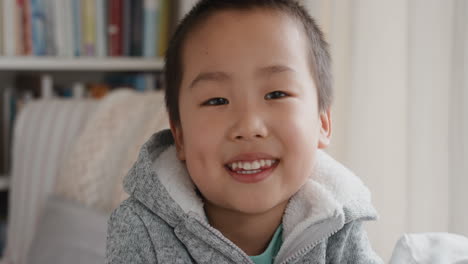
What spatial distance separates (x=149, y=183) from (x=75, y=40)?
1.48 m

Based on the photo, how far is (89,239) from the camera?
1.62 m

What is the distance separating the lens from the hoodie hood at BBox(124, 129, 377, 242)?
38.4 inches

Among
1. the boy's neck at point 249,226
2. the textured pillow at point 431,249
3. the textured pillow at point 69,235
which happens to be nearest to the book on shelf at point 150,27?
the textured pillow at point 69,235

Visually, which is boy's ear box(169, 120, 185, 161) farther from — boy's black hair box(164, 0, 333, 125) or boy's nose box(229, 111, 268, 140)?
boy's nose box(229, 111, 268, 140)

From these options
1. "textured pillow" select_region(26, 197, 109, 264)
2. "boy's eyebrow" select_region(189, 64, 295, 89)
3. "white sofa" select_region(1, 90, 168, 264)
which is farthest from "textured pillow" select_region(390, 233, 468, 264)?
"textured pillow" select_region(26, 197, 109, 264)

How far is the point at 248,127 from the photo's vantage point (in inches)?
35.4

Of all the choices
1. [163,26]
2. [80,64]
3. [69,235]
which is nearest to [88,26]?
[80,64]

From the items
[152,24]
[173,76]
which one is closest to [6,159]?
[152,24]

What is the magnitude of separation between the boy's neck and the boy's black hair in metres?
0.19

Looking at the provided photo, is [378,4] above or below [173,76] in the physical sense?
above

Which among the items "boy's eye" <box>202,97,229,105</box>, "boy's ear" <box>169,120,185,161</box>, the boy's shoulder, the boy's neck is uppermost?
"boy's eye" <box>202,97,229,105</box>

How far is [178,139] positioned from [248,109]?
0.20 metres

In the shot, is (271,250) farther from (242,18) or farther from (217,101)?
(242,18)

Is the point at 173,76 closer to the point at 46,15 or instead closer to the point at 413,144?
the point at 413,144
